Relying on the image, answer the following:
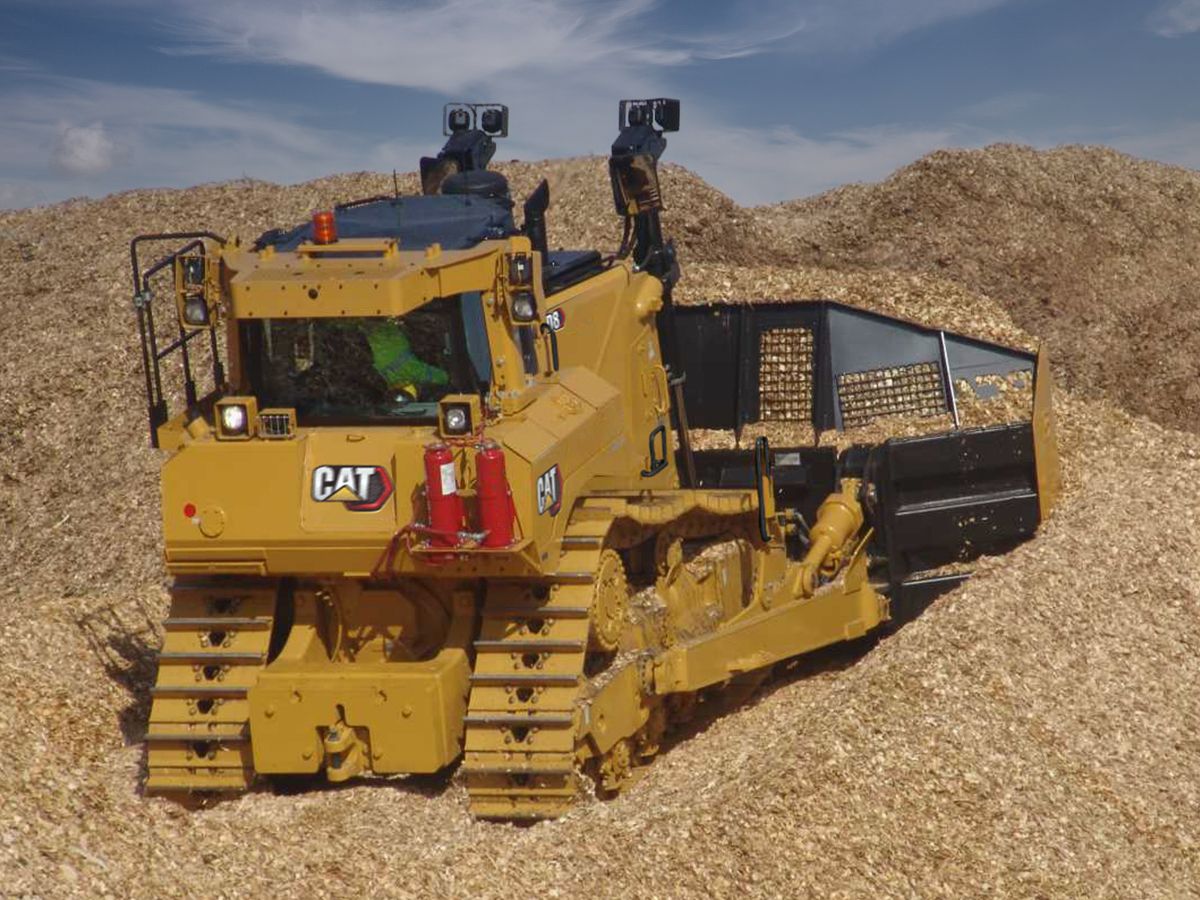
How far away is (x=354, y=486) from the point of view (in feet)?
23.7

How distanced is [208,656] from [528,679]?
5.21ft

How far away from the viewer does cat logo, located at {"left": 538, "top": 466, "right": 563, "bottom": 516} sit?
7152 mm

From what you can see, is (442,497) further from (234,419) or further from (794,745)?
(794,745)

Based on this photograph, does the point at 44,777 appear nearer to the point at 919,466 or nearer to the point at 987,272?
the point at 919,466

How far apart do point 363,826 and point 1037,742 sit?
3348mm

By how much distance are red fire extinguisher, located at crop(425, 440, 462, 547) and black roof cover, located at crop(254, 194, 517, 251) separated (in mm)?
1322

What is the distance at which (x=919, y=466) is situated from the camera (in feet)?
34.7

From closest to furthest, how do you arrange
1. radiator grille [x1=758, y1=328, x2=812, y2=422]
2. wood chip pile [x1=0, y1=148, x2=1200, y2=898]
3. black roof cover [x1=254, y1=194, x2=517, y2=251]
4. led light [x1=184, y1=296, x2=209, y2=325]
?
wood chip pile [x1=0, y1=148, x2=1200, y2=898] → led light [x1=184, y1=296, x2=209, y2=325] → black roof cover [x1=254, y1=194, x2=517, y2=251] → radiator grille [x1=758, y1=328, x2=812, y2=422]

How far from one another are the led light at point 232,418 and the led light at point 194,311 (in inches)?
21.5

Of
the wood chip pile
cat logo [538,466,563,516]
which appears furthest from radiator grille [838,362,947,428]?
cat logo [538,466,563,516]

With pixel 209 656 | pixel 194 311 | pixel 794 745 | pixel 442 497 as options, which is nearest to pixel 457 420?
pixel 442 497

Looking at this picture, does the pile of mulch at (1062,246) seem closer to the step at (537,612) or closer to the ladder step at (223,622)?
the step at (537,612)

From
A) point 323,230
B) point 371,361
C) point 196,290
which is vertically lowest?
point 371,361

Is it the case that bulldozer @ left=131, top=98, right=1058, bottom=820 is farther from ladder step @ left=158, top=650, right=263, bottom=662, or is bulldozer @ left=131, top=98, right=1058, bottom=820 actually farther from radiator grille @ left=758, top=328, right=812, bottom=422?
radiator grille @ left=758, top=328, right=812, bottom=422
